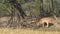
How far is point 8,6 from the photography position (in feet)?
57.2

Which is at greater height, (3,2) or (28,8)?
(3,2)

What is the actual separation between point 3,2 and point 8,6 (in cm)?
133

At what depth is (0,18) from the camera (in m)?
27.8

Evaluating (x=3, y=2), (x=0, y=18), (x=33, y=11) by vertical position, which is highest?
(x=3, y=2)

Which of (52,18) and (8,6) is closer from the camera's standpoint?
(8,6)

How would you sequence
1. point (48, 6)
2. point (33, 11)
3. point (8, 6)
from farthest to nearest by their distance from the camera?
point (48, 6) < point (33, 11) < point (8, 6)

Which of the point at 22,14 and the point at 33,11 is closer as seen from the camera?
the point at 22,14

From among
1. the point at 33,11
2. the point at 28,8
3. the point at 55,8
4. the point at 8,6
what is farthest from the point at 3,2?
the point at 55,8

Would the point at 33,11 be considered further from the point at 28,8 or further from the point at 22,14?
the point at 22,14

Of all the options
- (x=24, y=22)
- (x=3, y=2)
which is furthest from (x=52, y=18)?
(x=3, y=2)

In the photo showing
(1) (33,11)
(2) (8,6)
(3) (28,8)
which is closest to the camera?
(2) (8,6)

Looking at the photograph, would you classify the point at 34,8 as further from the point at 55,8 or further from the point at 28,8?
the point at 55,8

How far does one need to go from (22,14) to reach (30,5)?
435cm

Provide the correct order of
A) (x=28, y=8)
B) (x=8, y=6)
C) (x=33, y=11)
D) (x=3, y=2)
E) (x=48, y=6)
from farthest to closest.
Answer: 1. (x=48, y=6)
2. (x=28, y=8)
3. (x=33, y=11)
4. (x=8, y=6)
5. (x=3, y=2)
